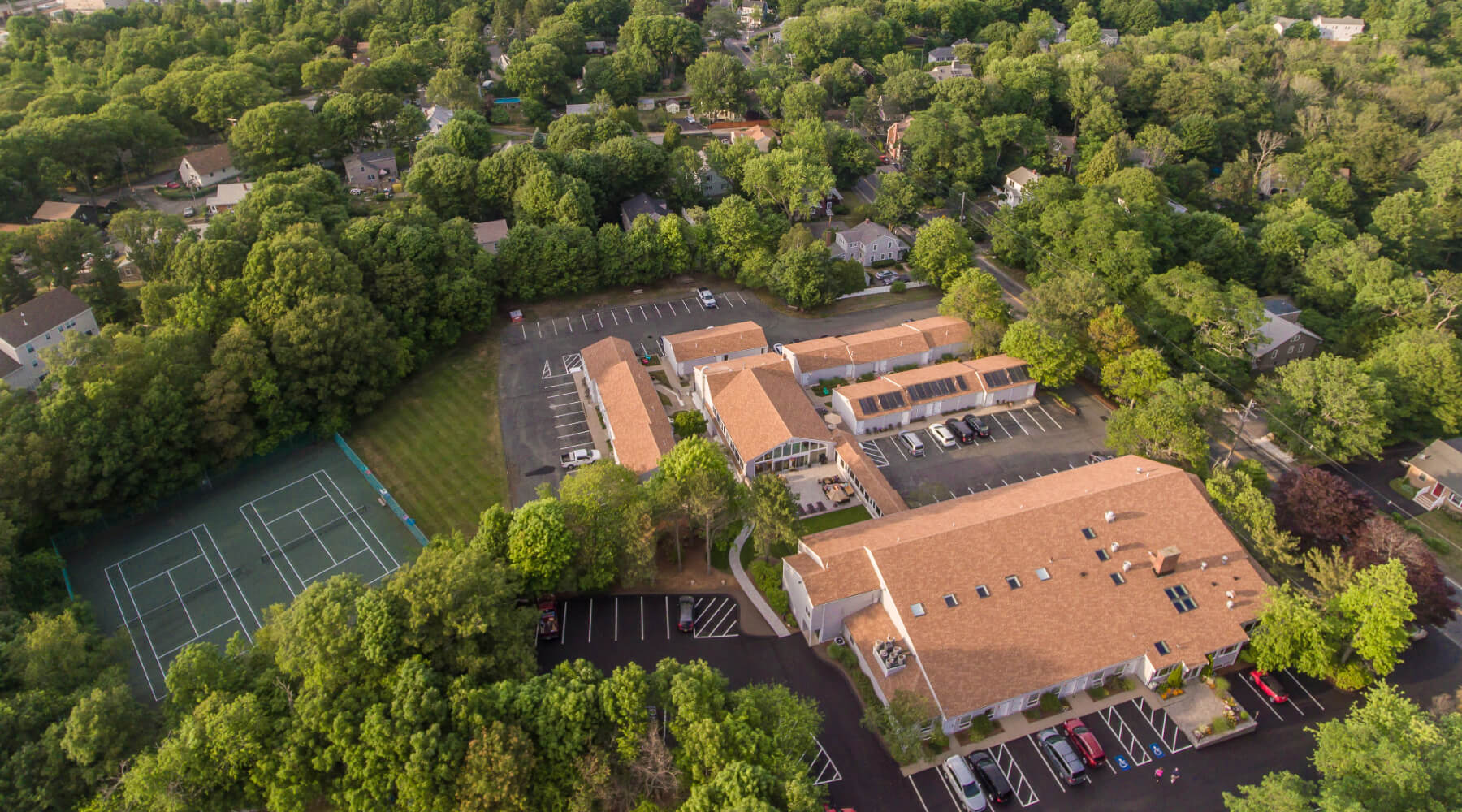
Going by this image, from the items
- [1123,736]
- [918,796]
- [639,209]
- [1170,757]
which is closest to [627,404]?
[918,796]

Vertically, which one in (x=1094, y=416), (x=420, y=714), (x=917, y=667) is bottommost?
(x=1094, y=416)

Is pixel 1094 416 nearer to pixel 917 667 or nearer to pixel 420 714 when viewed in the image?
pixel 917 667

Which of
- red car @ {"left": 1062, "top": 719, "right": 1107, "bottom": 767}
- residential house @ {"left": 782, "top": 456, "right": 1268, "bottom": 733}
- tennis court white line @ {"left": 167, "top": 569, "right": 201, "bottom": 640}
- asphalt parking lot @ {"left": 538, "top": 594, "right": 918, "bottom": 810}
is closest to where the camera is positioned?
asphalt parking lot @ {"left": 538, "top": 594, "right": 918, "bottom": 810}

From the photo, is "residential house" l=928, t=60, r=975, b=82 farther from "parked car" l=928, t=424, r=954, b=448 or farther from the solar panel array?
"parked car" l=928, t=424, r=954, b=448

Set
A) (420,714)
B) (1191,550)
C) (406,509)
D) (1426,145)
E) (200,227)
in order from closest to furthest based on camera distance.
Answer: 1. (420,714)
2. (1191,550)
3. (406,509)
4. (200,227)
5. (1426,145)

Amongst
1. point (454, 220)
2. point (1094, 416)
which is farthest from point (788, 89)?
point (1094, 416)

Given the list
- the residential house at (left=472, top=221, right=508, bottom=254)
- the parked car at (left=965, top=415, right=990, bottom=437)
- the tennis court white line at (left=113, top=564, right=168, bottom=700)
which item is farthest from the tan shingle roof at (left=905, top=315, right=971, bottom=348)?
the tennis court white line at (left=113, top=564, right=168, bottom=700)
